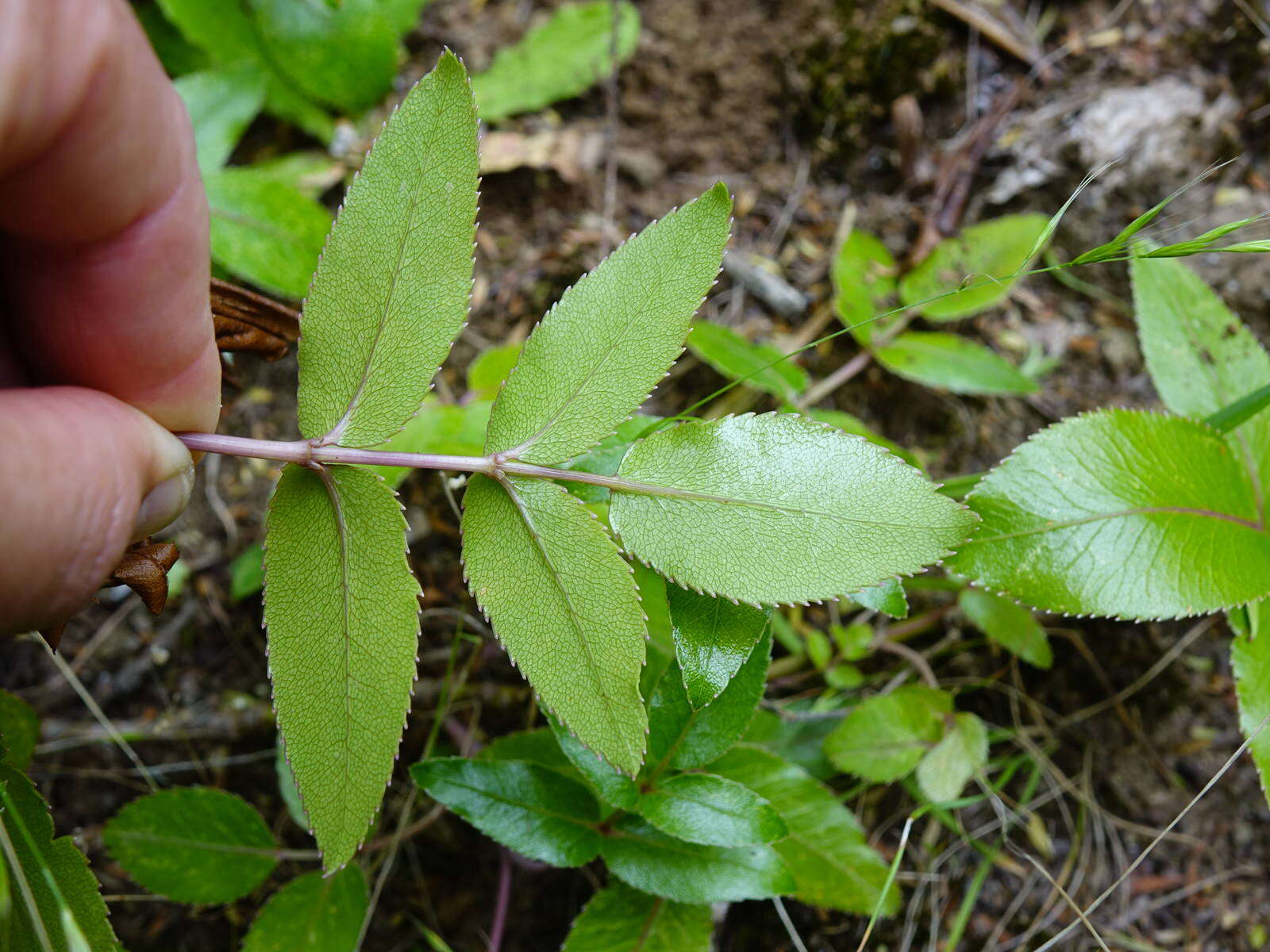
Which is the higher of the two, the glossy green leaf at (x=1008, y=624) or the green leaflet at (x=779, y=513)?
the green leaflet at (x=779, y=513)

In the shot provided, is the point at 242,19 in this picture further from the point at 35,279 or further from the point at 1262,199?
the point at 1262,199

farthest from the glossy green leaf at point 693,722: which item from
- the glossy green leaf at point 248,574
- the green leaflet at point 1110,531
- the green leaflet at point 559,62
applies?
the green leaflet at point 559,62

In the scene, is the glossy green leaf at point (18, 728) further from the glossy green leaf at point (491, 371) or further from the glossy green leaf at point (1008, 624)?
the glossy green leaf at point (1008, 624)

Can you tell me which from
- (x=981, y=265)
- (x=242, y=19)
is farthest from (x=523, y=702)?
(x=242, y=19)

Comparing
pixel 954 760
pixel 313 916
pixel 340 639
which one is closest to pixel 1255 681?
pixel 954 760

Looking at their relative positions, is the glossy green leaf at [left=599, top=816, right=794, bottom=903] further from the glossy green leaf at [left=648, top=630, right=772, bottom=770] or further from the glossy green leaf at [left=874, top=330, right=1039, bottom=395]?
the glossy green leaf at [left=874, top=330, right=1039, bottom=395]

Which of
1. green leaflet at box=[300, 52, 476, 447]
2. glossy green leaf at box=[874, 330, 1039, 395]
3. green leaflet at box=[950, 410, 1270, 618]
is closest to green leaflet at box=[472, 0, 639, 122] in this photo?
glossy green leaf at box=[874, 330, 1039, 395]
